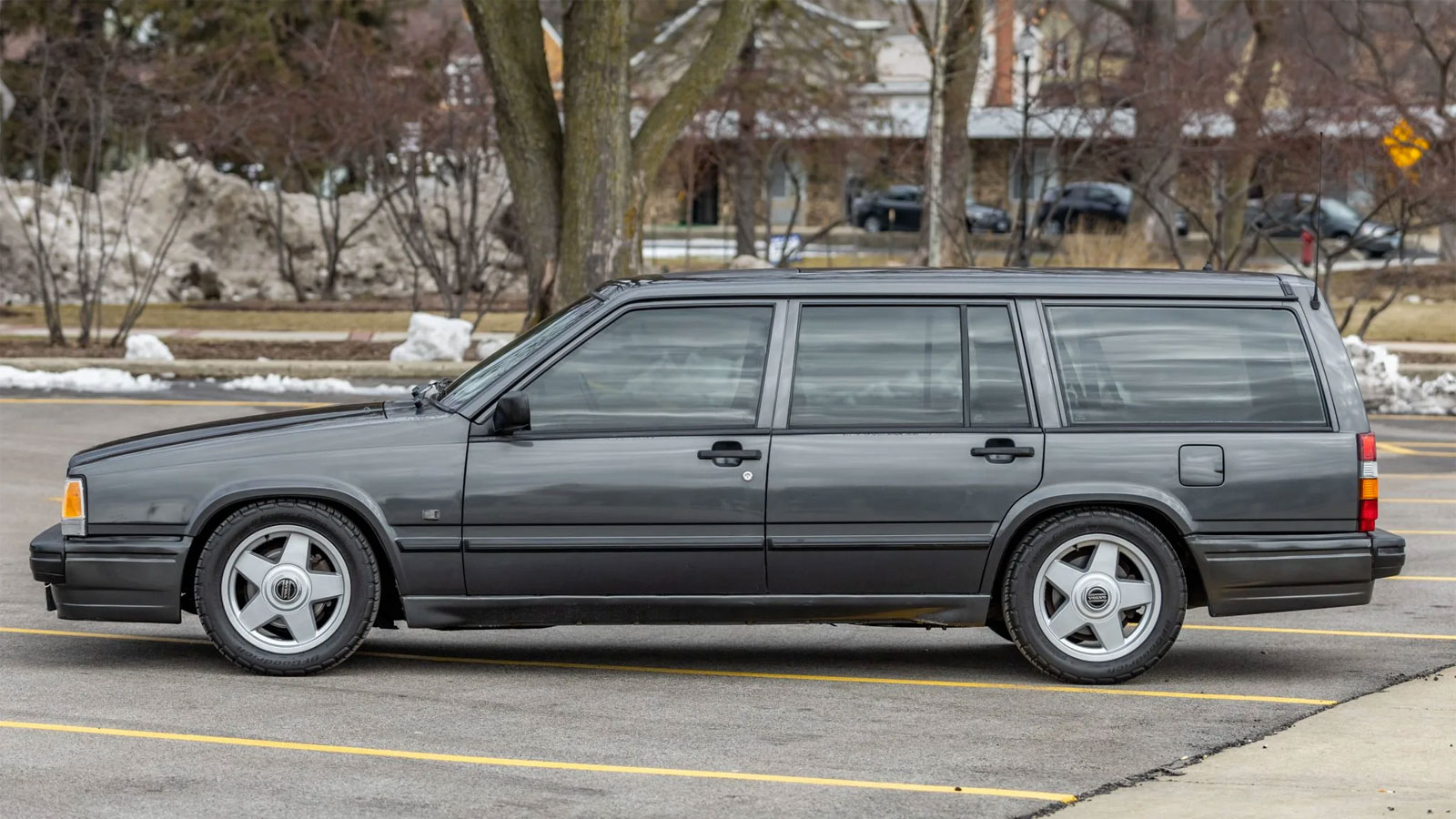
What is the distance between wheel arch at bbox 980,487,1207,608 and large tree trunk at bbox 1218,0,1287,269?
575 inches

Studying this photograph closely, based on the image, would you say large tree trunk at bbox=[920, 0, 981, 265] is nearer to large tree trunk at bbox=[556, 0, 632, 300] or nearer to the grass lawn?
the grass lawn

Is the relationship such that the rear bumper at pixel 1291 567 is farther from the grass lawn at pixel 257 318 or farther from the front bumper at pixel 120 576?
the grass lawn at pixel 257 318

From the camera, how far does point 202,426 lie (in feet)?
23.8

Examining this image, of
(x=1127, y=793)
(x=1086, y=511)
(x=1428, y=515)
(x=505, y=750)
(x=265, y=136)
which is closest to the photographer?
(x=1127, y=793)

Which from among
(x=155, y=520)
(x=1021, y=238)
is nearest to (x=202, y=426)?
(x=155, y=520)

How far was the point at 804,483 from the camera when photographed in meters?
6.77

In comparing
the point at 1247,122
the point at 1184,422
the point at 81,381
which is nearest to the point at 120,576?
the point at 1184,422

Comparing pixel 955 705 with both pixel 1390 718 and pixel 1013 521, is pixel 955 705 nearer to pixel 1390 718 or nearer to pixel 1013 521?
pixel 1013 521

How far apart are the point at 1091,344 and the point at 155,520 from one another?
3.57m

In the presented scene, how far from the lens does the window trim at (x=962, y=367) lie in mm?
6848

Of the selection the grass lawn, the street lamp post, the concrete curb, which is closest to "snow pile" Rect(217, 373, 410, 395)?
the concrete curb

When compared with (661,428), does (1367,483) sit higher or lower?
lower

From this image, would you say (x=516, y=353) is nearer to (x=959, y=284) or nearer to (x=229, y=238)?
(x=959, y=284)

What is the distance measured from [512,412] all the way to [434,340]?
13151 millimetres
